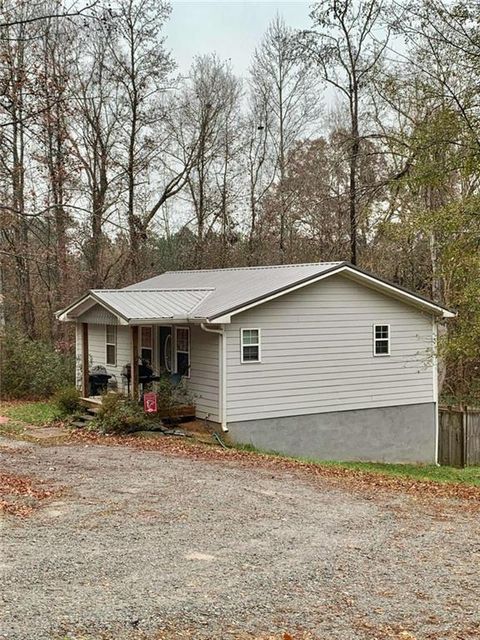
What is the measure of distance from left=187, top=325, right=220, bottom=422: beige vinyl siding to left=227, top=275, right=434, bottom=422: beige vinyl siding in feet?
1.22

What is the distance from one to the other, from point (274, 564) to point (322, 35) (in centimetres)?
1897

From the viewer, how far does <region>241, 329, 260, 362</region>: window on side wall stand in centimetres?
1453

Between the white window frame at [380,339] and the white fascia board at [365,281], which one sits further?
the white window frame at [380,339]

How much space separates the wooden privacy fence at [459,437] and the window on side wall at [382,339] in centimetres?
267

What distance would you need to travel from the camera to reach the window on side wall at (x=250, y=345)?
1453 centimetres

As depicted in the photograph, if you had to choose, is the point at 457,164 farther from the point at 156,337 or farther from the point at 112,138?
the point at 112,138

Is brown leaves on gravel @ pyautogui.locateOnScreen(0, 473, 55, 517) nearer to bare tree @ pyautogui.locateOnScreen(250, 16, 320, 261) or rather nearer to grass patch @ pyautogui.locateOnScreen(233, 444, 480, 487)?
grass patch @ pyautogui.locateOnScreen(233, 444, 480, 487)

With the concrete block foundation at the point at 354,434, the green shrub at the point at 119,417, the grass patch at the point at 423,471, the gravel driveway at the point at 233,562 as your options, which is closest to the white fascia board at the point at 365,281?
the concrete block foundation at the point at 354,434

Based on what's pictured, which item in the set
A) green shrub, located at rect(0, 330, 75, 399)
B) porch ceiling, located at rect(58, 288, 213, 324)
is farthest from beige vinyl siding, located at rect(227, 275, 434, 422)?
green shrub, located at rect(0, 330, 75, 399)

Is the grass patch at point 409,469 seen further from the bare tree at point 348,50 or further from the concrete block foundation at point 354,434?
the bare tree at point 348,50

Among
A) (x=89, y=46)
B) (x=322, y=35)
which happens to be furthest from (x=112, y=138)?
(x=322, y=35)

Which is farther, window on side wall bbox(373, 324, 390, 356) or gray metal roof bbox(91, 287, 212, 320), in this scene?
window on side wall bbox(373, 324, 390, 356)

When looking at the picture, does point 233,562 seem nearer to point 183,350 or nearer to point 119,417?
point 119,417

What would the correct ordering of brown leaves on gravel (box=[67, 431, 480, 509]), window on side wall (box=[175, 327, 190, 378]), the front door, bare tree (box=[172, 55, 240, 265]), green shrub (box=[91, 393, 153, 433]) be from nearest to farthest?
brown leaves on gravel (box=[67, 431, 480, 509]), green shrub (box=[91, 393, 153, 433]), window on side wall (box=[175, 327, 190, 378]), the front door, bare tree (box=[172, 55, 240, 265])
